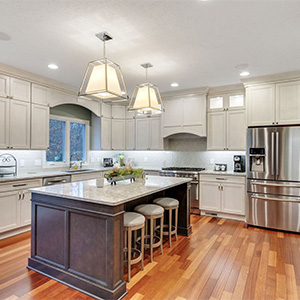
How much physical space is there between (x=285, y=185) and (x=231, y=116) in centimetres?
176

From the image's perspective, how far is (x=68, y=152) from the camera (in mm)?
5484

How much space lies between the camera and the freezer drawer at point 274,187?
12.9 ft

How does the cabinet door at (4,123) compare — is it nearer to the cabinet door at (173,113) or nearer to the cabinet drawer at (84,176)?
the cabinet drawer at (84,176)

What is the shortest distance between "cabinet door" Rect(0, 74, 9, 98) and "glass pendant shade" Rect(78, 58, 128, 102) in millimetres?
2139

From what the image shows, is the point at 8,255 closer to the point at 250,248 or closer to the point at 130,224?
the point at 130,224

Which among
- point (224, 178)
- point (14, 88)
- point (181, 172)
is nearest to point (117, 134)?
point (181, 172)

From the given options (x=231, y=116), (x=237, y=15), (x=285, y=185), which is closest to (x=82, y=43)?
(x=237, y=15)

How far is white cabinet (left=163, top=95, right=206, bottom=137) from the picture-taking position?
17.0 feet

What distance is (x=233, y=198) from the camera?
462 cm

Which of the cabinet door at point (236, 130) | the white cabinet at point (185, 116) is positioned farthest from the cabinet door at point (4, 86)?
the cabinet door at point (236, 130)

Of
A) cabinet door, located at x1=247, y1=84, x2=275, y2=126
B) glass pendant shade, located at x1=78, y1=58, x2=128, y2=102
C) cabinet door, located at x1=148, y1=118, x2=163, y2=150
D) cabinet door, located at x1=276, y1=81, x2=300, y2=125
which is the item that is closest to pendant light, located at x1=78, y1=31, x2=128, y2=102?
glass pendant shade, located at x1=78, y1=58, x2=128, y2=102

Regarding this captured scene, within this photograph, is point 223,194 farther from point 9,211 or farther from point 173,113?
point 9,211

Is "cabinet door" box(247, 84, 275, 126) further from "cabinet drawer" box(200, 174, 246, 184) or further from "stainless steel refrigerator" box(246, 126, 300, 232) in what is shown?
"cabinet drawer" box(200, 174, 246, 184)

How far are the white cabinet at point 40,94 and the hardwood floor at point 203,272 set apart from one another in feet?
8.09
